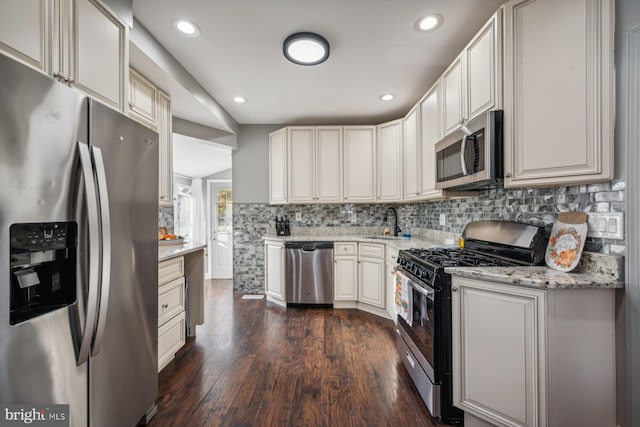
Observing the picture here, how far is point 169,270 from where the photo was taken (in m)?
2.13

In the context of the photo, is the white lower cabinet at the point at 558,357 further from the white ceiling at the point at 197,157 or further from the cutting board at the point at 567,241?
the white ceiling at the point at 197,157

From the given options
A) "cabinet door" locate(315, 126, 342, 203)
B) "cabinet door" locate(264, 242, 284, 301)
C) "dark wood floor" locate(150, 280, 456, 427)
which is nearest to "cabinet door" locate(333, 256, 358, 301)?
"dark wood floor" locate(150, 280, 456, 427)

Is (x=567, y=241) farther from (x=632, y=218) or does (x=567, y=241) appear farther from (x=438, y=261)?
(x=438, y=261)

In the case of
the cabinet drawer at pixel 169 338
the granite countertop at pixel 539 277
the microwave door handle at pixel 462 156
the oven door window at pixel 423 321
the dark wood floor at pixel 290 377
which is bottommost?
the dark wood floor at pixel 290 377

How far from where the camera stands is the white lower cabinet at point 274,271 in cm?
360

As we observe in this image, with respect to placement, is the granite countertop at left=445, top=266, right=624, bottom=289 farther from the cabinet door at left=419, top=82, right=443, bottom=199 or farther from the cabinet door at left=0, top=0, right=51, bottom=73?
the cabinet door at left=0, top=0, right=51, bottom=73

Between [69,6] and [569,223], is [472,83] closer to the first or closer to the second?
[569,223]

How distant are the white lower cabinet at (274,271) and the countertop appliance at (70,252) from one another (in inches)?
85.4

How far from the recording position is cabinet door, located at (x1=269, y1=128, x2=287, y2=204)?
386 centimetres

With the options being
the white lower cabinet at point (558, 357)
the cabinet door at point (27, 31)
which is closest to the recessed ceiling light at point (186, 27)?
the cabinet door at point (27, 31)

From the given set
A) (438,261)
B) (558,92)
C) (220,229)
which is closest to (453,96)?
(558,92)

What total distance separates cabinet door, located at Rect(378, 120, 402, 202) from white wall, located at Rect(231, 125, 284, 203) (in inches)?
64.0

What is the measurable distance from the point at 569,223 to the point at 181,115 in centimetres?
374

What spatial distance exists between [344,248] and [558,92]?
2545 millimetres
